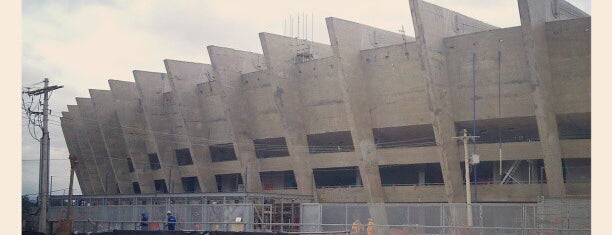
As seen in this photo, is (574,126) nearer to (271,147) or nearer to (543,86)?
(543,86)

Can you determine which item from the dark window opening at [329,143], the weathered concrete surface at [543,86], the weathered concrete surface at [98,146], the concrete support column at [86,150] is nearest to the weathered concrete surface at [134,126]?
the weathered concrete surface at [98,146]

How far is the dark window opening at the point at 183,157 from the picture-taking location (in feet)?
247

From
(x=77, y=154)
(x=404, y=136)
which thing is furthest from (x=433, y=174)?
(x=77, y=154)

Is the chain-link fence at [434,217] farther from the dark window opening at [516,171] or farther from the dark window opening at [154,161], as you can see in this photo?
the dark window opening at [154,161]

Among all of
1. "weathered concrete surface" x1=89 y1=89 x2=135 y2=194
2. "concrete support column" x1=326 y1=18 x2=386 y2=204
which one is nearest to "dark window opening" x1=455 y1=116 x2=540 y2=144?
"concrete support column" x1=326 y1=18 x2=386 y2=204

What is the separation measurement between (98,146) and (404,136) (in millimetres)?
41437

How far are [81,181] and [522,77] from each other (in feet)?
200

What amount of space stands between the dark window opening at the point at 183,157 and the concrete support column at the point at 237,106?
15.4 metres

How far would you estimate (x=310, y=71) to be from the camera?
181ft

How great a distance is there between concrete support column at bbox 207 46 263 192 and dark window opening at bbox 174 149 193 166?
15.4 meters

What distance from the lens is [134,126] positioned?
244 feet
